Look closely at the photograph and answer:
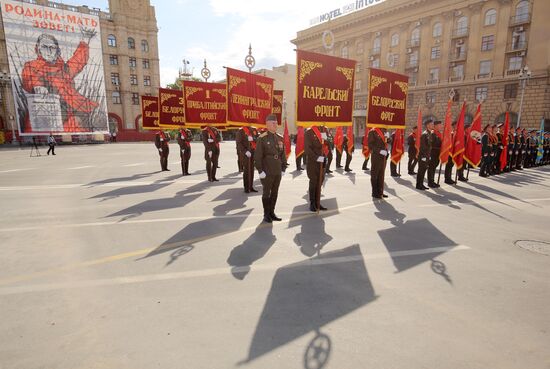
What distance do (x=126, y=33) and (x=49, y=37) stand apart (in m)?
11.4

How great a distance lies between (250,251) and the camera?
468cm

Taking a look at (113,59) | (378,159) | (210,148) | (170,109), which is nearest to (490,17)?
(378,159)

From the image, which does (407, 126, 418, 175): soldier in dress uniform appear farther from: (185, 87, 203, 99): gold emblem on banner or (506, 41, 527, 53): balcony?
(506, 41, 527, 53): balcony

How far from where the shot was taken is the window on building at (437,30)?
4123cm

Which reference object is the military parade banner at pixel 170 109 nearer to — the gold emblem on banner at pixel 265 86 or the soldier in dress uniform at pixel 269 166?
the gold emblem on banner at pixel 265 86

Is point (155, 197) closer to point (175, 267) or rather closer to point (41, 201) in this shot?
point (41, 201)

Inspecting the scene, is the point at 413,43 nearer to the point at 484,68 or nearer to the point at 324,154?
the point at 484,68

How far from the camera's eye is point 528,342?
2691 millimetres

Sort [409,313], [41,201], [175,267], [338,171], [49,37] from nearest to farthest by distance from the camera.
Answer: [409,313] < [175,267] < [41,201] < [338,171] < [49,37]

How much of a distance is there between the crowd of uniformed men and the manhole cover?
348cm

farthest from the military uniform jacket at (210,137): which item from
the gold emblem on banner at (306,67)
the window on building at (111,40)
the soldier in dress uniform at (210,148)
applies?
the window on building at (111,40)

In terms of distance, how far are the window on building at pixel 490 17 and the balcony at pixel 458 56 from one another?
3.64m

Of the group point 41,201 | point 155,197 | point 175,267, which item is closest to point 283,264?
point 175,267

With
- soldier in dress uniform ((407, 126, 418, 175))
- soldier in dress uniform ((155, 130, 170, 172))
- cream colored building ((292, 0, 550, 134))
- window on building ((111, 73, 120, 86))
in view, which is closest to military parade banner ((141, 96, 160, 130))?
soldier in dress uniform ((155, 130, 170, 172))
